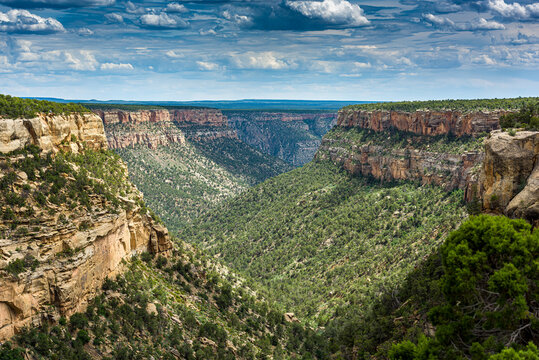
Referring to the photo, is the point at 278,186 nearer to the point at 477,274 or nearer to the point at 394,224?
the point at 394,224

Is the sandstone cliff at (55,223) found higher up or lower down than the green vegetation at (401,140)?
lower down

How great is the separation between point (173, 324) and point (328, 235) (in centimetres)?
6205

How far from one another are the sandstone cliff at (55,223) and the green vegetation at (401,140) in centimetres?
7114

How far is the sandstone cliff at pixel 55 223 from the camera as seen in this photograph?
130 feet

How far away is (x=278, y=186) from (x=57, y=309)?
396 ft

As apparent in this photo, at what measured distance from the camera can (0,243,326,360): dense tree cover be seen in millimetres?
42469

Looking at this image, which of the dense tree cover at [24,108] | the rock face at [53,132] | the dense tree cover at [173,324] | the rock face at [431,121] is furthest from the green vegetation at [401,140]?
the dense tree cover at [24,108]

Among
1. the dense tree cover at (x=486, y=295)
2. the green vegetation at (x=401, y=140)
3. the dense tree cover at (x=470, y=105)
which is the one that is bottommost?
the dense tree cover at (x=486, y=295)

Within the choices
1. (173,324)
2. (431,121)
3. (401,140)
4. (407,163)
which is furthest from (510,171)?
(401,140)

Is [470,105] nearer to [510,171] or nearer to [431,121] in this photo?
[431,121]

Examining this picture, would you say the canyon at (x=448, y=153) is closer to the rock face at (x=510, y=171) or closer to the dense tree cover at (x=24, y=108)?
the rock face at (x=510, y=171)

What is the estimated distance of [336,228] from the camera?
367 feet

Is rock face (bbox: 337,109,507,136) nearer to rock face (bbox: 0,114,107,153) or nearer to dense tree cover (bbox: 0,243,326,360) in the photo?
dense tree cover (bbox: 0,243,326,360)

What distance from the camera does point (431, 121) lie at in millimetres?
115625
